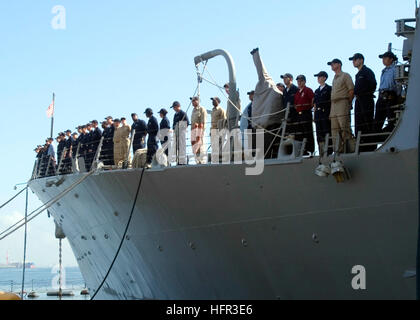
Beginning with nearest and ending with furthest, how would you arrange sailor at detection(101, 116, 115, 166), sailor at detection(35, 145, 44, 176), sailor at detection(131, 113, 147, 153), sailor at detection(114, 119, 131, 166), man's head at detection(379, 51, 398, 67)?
1. man's head at detection(379, 51, 398, 67)
2. sailor at detection(131, 113, 147, 153)
3. sailor at detection(114, 119, 131, 166)
4. sailor at detection(101, 116, 115, 166)
5. sailor at detection(35, 145, 44, 176)

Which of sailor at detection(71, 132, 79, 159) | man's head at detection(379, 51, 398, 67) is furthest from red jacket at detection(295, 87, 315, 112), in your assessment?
sailor at detection(71, 132, 79, 159)

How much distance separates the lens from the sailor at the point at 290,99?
1191 cm

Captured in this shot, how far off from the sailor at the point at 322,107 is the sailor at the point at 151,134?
13.7ft

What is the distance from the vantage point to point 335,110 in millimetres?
10891

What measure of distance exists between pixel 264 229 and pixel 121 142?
18.4 feet

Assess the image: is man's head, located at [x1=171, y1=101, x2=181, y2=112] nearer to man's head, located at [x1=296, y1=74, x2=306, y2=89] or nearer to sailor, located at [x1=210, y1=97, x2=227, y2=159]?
sailor, located at [x1=210, y1=97, x2=227, y2=159]

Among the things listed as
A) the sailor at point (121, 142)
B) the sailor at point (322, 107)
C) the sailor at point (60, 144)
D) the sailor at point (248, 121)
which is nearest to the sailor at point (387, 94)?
the sailor at point (322, 107)

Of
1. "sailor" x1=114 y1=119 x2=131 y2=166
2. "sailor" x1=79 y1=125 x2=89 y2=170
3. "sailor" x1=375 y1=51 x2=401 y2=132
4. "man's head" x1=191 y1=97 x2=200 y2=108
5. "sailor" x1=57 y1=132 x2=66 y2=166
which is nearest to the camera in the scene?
"sailor" x1=375 y1=51 x2=401 y2=132

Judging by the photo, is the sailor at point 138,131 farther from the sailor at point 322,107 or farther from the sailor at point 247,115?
the sailor at point 322,107

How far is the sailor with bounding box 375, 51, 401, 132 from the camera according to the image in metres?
10.2

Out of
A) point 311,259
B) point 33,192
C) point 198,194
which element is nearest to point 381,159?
point 311,259

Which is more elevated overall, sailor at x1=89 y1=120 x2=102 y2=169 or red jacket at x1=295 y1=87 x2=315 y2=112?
red jacket at x1=295 y1=87 x2=315 y2=112

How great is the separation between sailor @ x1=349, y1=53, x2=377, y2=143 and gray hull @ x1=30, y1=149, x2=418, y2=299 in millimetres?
830

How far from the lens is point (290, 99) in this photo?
1213 centimetres
